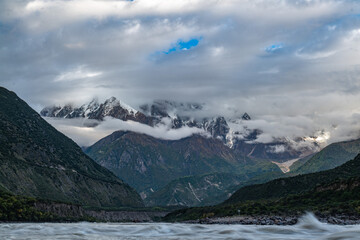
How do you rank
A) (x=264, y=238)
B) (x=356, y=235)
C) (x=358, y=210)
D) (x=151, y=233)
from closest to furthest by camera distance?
(x=356, y=235)
(x=264, y=238)
(x=151, y=233)
(x=358, y=210)

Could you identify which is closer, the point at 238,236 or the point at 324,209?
the point at 238,236

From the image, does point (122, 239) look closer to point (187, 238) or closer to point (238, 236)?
point (187, 238)

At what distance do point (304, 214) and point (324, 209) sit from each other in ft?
28.1

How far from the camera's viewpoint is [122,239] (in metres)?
97.0

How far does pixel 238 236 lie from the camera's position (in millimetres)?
98375

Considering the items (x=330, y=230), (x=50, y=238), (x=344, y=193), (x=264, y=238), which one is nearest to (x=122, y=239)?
(x=50, y=238)

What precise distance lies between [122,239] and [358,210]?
9009cm

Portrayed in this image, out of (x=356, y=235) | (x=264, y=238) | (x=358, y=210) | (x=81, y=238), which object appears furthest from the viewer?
(x=358, y=210)

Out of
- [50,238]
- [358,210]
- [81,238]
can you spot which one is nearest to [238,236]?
[81,238]

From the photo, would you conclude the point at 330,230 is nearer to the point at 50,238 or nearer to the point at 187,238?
the point at 187,238

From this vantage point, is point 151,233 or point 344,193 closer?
point 151,233

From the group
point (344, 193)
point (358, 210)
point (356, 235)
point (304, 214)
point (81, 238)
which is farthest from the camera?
point (344, 193)

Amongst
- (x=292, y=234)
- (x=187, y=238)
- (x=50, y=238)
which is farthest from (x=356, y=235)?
(x=50, y=238)

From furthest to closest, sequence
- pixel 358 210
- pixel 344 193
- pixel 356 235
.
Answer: pixel 344 193, pixel 358 210, pixel 356 235
